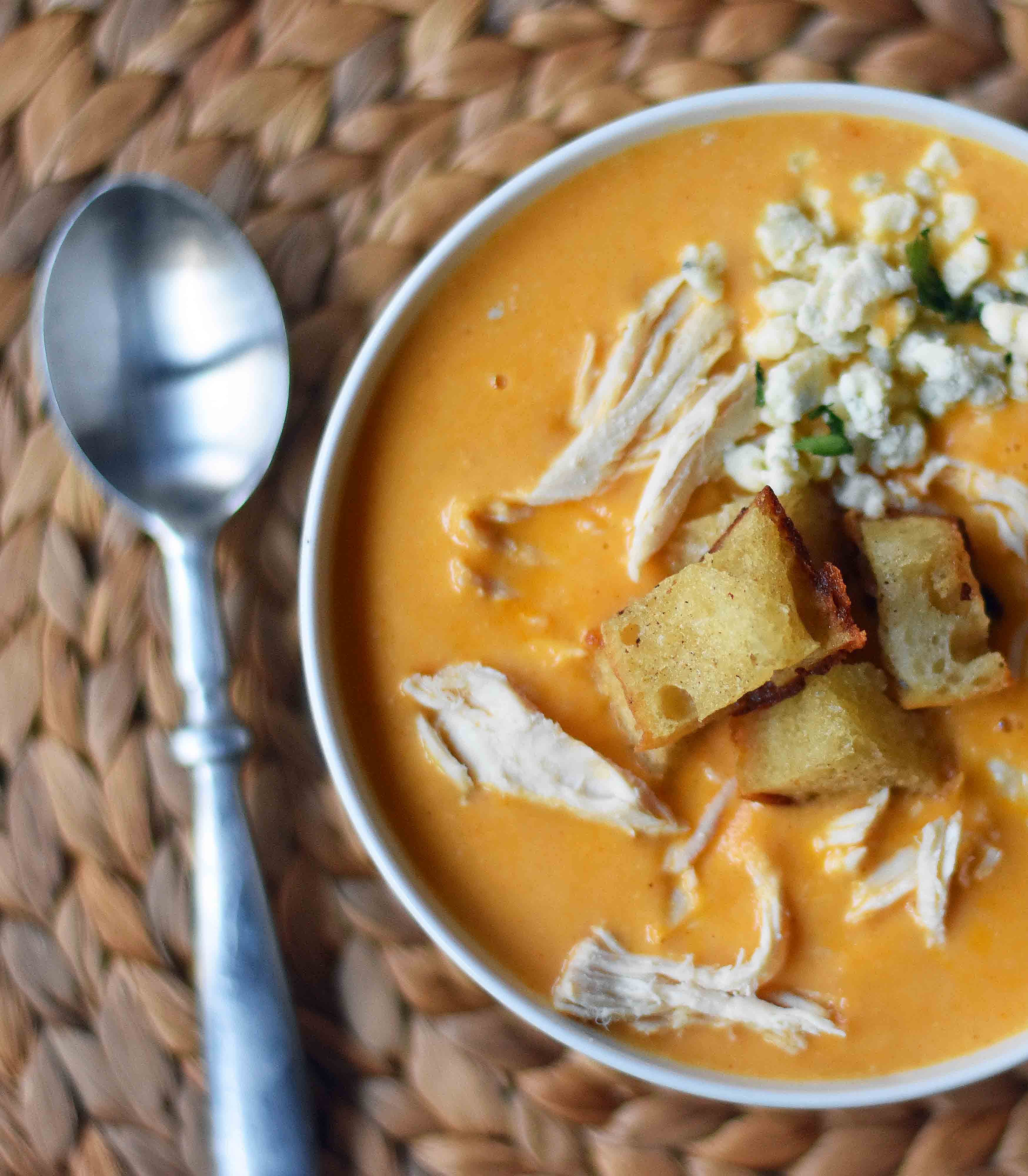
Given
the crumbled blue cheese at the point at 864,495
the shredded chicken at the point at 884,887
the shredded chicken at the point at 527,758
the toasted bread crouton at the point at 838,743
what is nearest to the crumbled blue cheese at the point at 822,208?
the crumbled blue cheese at the point at 864,495

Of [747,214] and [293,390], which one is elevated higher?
[747,214]

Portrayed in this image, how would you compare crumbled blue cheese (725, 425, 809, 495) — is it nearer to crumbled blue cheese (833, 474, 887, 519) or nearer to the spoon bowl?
crumbled blue cheese (833, 474, 887, 519)

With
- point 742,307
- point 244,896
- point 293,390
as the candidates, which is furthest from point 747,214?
point 244,896

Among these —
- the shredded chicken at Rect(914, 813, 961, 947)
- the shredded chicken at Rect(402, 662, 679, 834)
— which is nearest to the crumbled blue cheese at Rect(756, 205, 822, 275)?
the shredded chicken at Rect(402, 662, 679, 834)

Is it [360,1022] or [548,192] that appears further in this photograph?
[360,1022]

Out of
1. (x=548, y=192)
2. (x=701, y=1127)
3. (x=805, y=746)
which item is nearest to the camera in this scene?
(x=805, y=746)

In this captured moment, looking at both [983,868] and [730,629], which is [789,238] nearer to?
[730,629]

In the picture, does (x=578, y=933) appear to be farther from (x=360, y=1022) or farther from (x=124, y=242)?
(x=124, y=242)
